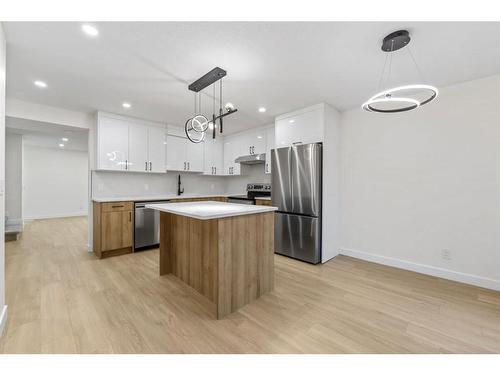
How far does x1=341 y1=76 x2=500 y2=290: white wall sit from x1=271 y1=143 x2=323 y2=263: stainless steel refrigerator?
29.6 inches

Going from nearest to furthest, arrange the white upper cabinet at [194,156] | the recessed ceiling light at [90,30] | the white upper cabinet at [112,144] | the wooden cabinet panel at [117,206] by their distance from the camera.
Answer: the recessed ceiling light at [90,30], the wooden cabinet panel at [117,206], the white upper cabinet at [112,144], the white upper cabinet at [194,156]

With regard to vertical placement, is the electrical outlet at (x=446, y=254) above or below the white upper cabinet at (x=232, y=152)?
below

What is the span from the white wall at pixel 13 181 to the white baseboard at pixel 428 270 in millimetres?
7021

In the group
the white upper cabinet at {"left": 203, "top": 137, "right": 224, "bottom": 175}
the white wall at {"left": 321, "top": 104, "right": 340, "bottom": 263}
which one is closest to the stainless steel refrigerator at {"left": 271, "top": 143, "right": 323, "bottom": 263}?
the white wall at {"left": 321, "top": 104, "right": 340, "bottom": 263}

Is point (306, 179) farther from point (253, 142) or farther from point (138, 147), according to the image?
point (138, 147)

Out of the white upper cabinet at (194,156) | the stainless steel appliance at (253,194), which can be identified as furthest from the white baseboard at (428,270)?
the white upper cabinet at (194,156)

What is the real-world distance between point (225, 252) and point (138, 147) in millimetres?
3206

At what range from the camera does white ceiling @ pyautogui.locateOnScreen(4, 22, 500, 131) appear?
1.74 metres

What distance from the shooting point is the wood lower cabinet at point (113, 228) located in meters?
3.42

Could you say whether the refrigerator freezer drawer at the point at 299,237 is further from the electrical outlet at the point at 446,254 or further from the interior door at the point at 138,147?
the interior door at the point at 138,147

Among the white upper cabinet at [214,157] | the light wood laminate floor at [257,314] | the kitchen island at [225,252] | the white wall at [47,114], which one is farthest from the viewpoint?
the white upper cabinet at [214,157]

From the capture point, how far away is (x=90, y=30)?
1755mm

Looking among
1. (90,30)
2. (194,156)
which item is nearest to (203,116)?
(90,30)
